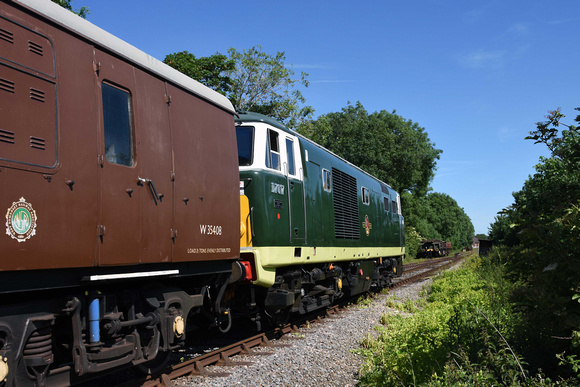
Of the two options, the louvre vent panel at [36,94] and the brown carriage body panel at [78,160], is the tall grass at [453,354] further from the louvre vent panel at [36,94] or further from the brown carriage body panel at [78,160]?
the louvre vent panel at [36,94]

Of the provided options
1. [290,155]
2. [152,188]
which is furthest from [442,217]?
[152,188]

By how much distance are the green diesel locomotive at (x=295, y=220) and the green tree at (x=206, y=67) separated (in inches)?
407

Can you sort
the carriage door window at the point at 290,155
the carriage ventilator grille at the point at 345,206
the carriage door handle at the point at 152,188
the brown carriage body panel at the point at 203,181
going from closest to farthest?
the carriage door handle at the point at 152,188, the brown carriage body panel at the point at 203,181, the carriage door window at the point at 290,155, the carriage ventilator grille at the point at 345,206

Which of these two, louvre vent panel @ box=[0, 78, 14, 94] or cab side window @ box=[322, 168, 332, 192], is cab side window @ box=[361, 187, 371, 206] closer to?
cab side window @ box=[322, 168, 332, 192]

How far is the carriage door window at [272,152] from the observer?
799cm

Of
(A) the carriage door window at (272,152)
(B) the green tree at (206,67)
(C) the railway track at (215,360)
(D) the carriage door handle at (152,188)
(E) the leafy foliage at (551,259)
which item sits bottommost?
A: (C) the railway track at (215,360)

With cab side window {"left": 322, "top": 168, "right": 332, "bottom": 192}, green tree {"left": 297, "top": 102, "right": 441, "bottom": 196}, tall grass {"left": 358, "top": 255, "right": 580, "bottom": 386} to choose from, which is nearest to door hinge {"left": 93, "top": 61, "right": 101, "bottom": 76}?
tall grass {"left": 358, "top": 255, "right": 580, "bottom": 386}

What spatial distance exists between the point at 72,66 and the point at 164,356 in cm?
331

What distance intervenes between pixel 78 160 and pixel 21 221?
2.51 feet

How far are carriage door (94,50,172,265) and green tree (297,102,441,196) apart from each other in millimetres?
29290

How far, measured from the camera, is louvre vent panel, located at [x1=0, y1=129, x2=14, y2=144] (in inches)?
138

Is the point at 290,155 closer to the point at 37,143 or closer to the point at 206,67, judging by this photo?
the point at 37,143

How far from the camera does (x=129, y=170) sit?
473 centimetres

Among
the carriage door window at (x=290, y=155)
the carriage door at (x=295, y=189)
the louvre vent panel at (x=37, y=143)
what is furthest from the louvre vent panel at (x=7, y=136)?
the carriage door window at (x=290, y=155)
